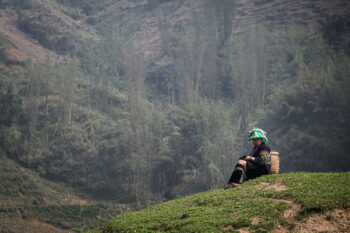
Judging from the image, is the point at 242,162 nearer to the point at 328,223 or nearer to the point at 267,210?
the point at 267,210

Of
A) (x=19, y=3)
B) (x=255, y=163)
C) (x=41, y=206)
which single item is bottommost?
(x=41, y=206)

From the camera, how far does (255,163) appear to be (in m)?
6.53

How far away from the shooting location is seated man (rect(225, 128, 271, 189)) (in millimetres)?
6410

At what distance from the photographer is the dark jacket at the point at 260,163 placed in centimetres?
639

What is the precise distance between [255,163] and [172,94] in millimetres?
35810

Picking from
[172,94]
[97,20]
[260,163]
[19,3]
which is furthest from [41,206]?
[97,20]

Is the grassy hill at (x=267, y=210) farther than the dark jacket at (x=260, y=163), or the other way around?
the dark jacket at (x=260, y=163)

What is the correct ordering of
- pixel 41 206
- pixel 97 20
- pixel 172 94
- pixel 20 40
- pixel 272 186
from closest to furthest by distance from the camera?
pixel 272 186
pixel 41 206
pixel 20 40
pixel 172 94
pixel 97 20

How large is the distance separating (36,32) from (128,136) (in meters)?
25.4

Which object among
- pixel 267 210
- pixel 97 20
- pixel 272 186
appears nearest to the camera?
pixel 267 210

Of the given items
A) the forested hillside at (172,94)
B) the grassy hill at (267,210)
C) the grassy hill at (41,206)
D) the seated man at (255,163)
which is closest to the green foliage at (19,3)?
Answer: the forested hillside at (172,94)

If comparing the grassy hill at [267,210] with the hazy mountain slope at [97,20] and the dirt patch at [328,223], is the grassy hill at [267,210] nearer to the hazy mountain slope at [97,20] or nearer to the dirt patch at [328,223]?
the dirt patch at [328,223]

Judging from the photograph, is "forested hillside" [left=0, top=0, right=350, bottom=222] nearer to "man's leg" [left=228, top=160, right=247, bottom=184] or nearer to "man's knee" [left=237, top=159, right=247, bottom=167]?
"man's leg" [left=228, top=160, right=247, bottom=184]

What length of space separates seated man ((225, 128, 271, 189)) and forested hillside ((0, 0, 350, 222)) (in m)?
19.1
